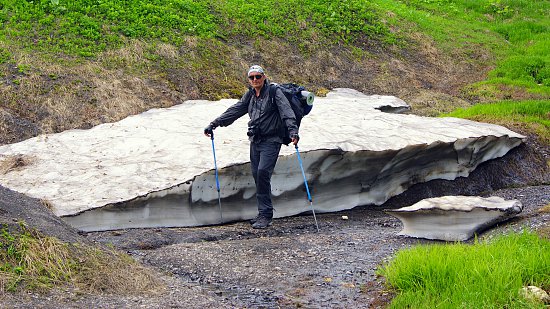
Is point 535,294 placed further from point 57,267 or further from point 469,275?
point 57,267

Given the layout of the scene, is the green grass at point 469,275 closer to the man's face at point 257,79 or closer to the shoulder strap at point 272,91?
the shoulder strap at point 272,91

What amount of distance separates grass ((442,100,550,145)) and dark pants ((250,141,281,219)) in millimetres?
7021

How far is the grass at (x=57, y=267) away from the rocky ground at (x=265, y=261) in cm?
16

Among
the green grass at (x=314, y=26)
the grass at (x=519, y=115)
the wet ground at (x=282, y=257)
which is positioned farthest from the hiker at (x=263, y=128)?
the green grass at (x=314, y=26)

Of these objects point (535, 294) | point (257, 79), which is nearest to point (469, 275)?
point (535, 294)

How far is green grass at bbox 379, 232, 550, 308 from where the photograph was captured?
578 centimetres

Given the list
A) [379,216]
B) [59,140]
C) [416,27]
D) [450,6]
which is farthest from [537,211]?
[450,6]

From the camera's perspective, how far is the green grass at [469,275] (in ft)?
19.0

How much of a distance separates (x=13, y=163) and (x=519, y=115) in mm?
10632

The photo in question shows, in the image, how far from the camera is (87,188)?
9734 millimetres

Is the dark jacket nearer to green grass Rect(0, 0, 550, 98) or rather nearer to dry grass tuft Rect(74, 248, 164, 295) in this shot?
dry grass tuft Rect(74, 248, 164, 295)

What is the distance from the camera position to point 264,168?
31.3ft

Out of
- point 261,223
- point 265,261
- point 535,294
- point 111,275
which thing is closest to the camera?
point 535,294

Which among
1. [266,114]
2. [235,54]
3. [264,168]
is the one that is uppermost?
[266,114]
